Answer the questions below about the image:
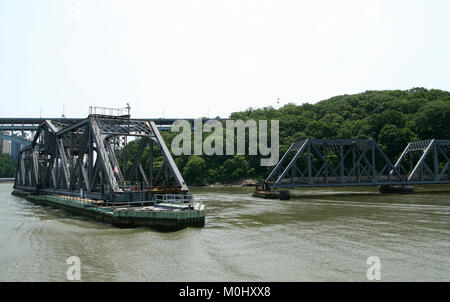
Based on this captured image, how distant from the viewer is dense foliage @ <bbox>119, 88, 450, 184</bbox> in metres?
99.2

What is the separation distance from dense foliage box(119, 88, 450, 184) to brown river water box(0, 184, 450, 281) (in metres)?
75.7

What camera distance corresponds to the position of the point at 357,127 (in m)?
112

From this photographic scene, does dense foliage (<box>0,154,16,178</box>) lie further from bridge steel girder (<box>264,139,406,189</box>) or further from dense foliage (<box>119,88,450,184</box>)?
bridge steel girder (<box>264,139,406,189</box>)

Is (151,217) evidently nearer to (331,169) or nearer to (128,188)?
(128,188)

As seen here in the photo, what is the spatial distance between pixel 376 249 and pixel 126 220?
17.1 metres

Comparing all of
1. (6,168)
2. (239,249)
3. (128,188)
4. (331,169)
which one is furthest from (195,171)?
(6,168)

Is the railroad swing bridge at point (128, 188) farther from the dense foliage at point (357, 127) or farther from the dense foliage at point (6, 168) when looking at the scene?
the dense foliage at point (6, 168)

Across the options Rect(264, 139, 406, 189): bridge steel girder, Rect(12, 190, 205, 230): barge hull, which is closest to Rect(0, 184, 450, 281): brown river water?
Rect(12, 190, 205, 230): barge hull

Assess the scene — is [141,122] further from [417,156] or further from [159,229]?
[417,156]

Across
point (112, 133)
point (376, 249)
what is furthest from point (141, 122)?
point (376, 249)

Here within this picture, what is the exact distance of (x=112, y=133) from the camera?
31328 millimetres

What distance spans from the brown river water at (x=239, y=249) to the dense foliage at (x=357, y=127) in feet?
248

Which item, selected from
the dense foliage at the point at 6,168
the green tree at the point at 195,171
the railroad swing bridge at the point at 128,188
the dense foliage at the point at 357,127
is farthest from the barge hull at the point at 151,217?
the dense foliage at the point at 6,168

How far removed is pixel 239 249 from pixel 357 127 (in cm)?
10088
